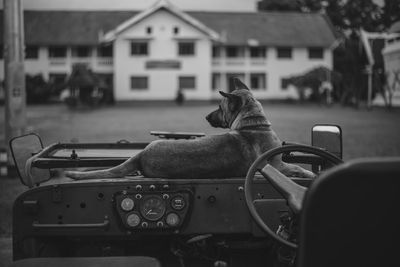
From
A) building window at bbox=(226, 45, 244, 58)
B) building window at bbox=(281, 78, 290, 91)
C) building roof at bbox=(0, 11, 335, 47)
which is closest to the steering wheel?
building roof at bbox=(0, 11, 335, 47)

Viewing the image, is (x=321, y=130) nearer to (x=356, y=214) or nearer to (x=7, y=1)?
(x=356, y=214)

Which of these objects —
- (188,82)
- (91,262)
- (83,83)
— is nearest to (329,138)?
(91,262)

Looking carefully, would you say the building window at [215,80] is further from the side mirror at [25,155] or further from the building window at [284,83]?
the side mirror at [25,155]

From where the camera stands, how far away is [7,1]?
34.0 feet

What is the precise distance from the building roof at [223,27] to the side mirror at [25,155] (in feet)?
164

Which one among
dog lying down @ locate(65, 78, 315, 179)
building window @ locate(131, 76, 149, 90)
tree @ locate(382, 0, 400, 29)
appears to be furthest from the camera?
building window @ locate(131, 76, 149, 90)

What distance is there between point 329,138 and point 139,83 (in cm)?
4822

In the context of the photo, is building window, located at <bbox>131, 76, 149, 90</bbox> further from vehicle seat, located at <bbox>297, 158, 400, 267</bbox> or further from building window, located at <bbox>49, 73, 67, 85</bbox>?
vehicle seat, located at <bbox>297, 158, 400, 267</bbox>

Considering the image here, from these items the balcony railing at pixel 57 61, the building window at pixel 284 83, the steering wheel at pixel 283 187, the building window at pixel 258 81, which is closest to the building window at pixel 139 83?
the balcony railing at pixel 57 61

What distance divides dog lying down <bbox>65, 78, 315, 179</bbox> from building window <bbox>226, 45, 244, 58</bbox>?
52846 millimetres

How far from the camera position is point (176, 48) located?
52.0m

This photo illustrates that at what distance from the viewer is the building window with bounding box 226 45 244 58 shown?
56.2m

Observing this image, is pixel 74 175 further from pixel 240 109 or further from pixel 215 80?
pixel 215 80

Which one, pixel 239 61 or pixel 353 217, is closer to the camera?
pixel 353 217
